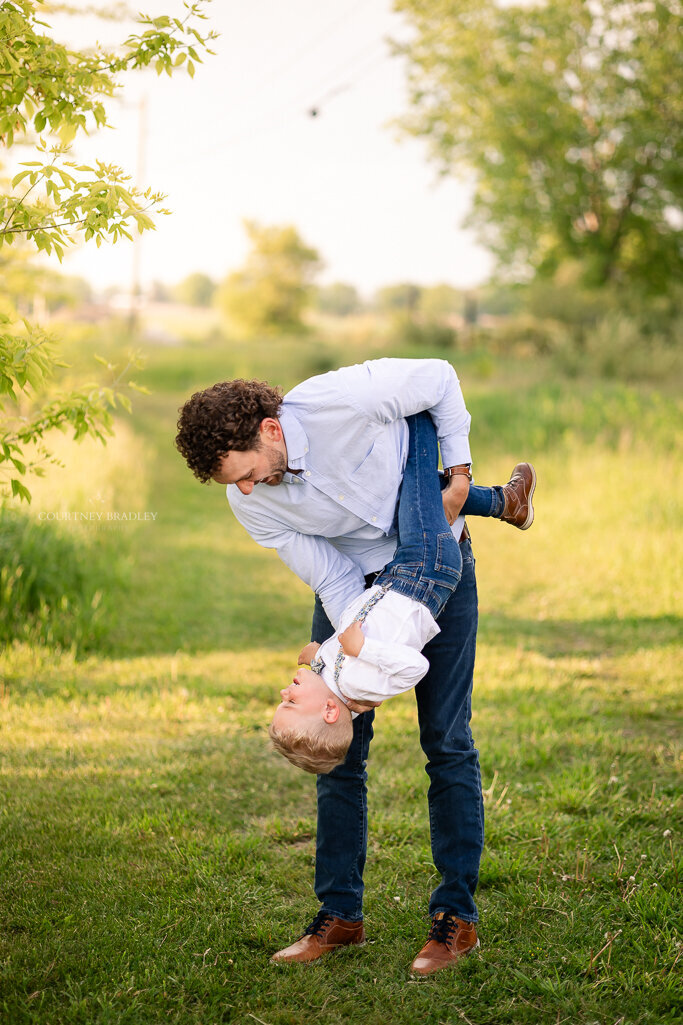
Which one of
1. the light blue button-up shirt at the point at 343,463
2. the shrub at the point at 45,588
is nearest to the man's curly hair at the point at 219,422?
the light blue button-up shirt at the point at 343,463

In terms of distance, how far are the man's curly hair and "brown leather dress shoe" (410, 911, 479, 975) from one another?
1739 millimetres

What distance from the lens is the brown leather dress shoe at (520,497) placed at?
3434 mm

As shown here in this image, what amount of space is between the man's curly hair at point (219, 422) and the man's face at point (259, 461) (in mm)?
18

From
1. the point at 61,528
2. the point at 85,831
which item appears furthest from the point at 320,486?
the point at 61,528

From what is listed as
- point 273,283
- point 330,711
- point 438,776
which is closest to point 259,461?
point 330,711

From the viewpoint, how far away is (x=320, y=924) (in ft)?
10.1

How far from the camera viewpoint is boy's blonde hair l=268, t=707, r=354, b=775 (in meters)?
2.60

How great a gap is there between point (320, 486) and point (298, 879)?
1.80 meters

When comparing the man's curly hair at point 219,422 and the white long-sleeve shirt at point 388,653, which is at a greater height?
the man's curly hair at point 219,422

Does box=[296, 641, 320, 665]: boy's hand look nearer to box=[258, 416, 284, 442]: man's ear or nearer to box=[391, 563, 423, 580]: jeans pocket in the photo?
box=[391, 563, 423, 580]: jeans pocket

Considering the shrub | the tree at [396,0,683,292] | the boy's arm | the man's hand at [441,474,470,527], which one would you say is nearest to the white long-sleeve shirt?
the boy's arm

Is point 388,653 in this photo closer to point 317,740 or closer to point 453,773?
point 317,740

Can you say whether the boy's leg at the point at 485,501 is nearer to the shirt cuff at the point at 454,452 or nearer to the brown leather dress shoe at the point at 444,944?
the shirt cuff at the point at 454,452

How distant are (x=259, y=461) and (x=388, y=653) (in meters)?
0.70
